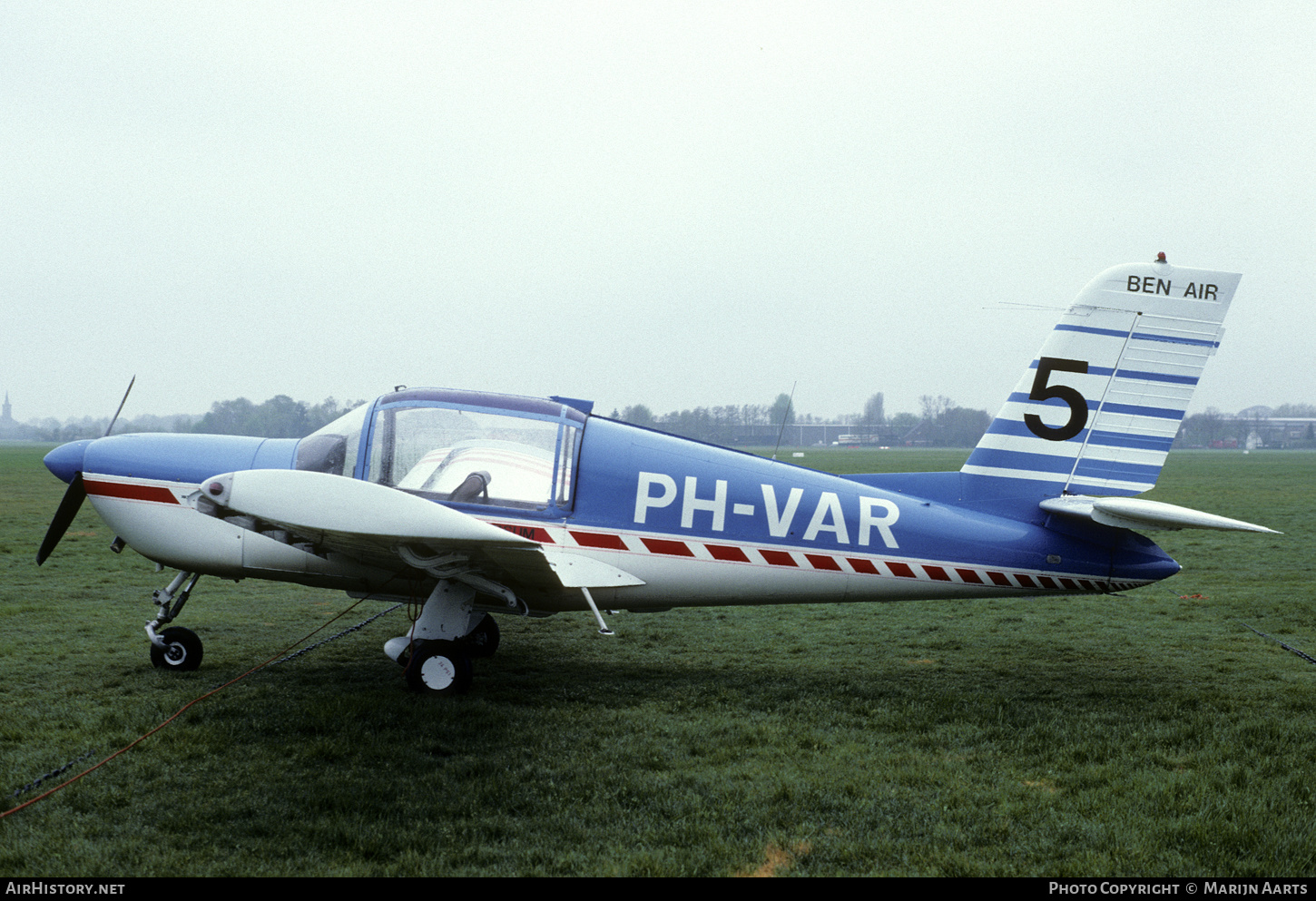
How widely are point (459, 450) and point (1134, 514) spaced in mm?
4537

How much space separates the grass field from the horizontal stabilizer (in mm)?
1200

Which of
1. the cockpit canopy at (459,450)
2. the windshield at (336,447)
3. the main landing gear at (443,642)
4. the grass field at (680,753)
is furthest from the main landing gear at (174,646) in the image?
the main landing gear at (443,642)

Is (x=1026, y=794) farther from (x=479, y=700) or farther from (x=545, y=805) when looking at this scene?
(x=479, y=700)

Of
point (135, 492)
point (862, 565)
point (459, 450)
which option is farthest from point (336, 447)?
point (862, 565)

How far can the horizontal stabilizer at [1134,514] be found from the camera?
5.05 metres

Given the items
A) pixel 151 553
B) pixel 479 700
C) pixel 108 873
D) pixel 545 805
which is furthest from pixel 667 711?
pixel 151 553

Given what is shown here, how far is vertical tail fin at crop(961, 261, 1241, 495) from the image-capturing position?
615 cm

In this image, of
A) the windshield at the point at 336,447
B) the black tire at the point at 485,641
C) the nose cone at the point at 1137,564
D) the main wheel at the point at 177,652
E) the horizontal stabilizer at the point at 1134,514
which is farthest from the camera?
the black tire at the point at 485,641

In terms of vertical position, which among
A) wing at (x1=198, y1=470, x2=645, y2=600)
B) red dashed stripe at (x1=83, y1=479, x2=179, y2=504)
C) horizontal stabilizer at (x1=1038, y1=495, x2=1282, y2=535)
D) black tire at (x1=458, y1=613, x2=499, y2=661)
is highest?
horizontal stabilizer at (x1=1038, y1=495, x2=1282, y2=535)

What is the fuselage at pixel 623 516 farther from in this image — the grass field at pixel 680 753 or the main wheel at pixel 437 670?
the grass field at pixel 680 753

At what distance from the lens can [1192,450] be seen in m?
109

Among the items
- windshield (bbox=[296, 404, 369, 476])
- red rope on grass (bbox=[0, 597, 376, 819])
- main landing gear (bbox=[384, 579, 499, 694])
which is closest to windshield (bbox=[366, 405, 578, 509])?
windshield (bbox=[296, 404, 369, 476])

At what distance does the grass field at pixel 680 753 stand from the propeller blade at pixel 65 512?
2.96 feet

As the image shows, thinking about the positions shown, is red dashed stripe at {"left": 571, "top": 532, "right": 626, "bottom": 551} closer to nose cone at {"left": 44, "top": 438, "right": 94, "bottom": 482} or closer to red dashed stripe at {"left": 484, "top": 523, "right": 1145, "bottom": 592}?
red dashed stripe at {"left": 484, "top": 523, "right": 1145, "bottom": 592}
